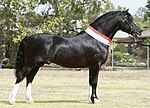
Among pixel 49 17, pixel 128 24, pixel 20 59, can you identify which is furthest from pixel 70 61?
pixel 49 17

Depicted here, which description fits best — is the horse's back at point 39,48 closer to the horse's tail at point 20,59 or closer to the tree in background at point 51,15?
the horse's tail at point 20,59

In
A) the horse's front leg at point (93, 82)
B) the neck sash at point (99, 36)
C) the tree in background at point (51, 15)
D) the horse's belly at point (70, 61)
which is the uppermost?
the tree in background at point (51, 15)

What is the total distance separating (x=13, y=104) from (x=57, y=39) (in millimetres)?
2019

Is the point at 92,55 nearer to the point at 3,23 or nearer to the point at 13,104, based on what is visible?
the point at 13,104

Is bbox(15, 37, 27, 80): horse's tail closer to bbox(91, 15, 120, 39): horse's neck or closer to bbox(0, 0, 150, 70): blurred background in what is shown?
bbox(91, 15, 120, 39): horse's neck

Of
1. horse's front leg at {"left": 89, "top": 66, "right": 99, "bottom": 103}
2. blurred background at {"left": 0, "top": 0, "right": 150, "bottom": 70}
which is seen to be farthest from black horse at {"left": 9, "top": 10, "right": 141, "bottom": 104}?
blurred background at {"left": 0, "top": 0, "right": 150, "bottom": 70}

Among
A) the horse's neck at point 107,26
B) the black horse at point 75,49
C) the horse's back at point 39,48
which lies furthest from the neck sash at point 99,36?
the horse's back at point 39,48

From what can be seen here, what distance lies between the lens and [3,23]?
39.2 m

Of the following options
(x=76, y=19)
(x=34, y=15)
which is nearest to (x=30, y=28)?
(x=34, y=15)

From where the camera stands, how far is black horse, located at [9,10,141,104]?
1079 centimetres

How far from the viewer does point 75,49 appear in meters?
10.9

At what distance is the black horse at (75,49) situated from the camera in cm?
1079

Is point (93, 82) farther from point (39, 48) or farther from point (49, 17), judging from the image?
point (49, 17)

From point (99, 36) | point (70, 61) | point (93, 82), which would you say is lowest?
point (93, 82)
